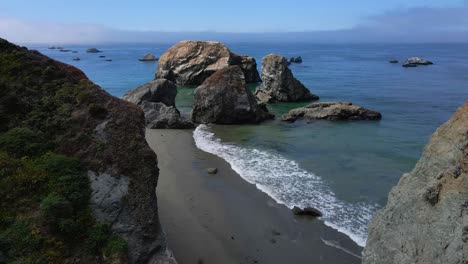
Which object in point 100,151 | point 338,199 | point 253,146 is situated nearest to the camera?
point 100,151

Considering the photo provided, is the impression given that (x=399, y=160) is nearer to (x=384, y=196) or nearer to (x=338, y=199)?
(x=384, y=196)

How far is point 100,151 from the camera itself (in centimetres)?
1538

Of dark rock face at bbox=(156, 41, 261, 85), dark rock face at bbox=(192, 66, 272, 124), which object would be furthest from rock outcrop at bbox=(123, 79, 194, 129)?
dark rock face at bbox=(156, 41, 261, 85)

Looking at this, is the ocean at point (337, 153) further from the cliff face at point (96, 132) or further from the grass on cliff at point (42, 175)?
the grass on cliff at point (42, 175)

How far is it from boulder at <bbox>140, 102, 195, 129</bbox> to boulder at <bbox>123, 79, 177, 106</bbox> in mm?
3472

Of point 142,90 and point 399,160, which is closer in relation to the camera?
point 399,160

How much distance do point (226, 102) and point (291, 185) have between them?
17.9 metres

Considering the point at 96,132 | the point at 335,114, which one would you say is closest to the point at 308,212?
the point at 96,132

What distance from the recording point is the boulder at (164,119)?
37.3 m

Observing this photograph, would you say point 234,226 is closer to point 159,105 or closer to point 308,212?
point 308,212

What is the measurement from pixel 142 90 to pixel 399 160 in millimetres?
26678

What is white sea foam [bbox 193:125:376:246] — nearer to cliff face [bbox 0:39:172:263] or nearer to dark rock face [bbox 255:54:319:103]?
cliff face [bbox 0:39:172:263]

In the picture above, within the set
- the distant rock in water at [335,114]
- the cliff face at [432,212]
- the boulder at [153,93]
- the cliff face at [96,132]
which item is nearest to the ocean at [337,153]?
the distant rock in water at [335,114]

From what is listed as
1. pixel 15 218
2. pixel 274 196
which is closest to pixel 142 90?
pixel 274 196
